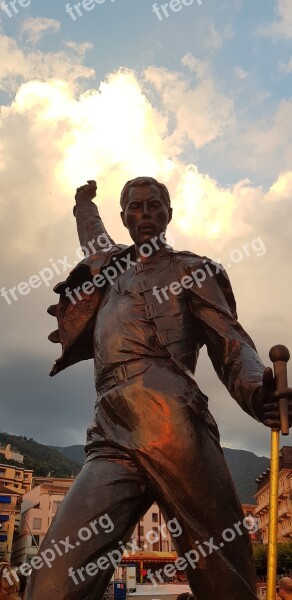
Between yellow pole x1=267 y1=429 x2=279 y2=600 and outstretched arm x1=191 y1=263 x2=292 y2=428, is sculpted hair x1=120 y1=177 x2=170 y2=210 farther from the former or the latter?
yellow pole x1=267 y1=429 x2=279 y2=600

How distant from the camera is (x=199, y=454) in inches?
115

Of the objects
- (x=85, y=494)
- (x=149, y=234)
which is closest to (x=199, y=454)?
(x=85, y=494)

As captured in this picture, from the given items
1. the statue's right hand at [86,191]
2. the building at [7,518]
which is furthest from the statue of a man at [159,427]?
the building at [7,518]

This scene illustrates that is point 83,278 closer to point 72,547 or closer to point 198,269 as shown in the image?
point 198,269

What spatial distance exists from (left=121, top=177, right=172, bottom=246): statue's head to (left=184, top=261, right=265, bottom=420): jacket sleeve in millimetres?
481

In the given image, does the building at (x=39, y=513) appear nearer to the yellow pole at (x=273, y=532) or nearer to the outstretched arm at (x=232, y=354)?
the outstretched arm at (x=232, y=354)

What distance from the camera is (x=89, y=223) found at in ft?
16.0

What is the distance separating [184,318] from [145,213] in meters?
0.85

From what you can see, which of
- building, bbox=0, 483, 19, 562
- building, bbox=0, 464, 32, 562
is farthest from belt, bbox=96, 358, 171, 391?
building, bbox=0, 483, 19, 562

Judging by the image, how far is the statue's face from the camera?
3891 mm

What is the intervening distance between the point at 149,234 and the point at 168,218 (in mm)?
276

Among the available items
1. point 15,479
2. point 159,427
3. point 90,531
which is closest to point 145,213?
point 159,427

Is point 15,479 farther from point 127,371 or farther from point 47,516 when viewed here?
point 127,371

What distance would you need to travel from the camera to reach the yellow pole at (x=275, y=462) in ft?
8.14
